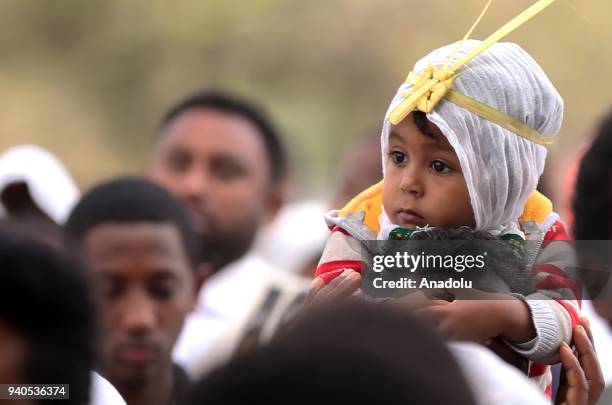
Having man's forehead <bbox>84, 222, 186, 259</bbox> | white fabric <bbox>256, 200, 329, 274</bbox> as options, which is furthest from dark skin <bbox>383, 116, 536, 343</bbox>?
white fabric <bbox>256, 200, 329, 274</bbox>

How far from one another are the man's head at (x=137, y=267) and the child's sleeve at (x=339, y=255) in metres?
1.26

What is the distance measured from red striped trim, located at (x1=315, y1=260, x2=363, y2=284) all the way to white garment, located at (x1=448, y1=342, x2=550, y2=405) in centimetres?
24

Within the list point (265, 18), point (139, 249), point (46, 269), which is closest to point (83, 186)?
point (265, 18)

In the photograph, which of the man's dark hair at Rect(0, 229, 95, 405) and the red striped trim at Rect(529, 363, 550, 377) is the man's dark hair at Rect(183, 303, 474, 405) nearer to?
the red striped trim at Rect(529, 363, 550, 377)

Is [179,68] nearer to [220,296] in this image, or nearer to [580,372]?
[220,296]

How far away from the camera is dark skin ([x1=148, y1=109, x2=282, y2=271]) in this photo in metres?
4.70

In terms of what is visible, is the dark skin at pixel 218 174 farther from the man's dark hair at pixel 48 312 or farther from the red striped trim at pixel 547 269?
the red striped trim at pixel 547 269

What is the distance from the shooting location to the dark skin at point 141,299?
11.4ft

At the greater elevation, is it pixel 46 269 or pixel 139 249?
pixel 139 249

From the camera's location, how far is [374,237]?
87.9 inches

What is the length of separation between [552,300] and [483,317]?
0.38ft

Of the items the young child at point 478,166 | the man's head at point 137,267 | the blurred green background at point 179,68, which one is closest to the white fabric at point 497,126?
the young child at point 478,166

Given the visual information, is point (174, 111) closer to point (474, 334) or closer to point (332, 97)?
point (332, 97)

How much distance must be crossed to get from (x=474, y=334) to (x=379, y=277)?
151 millimetres
